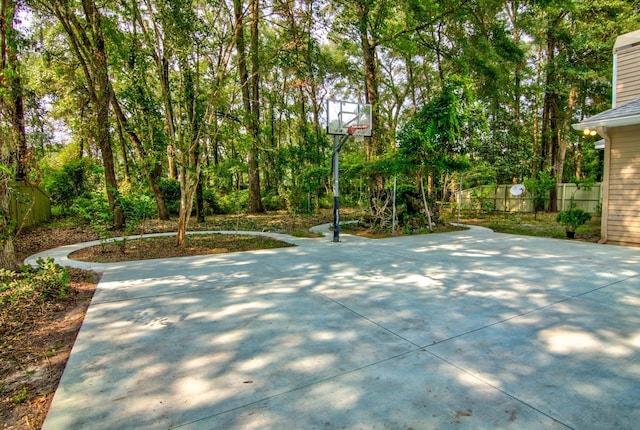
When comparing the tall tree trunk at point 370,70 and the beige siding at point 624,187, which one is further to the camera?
the tall tree trunk at point 370,70

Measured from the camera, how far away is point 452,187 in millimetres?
12344

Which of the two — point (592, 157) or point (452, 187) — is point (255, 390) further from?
point (592, 157)

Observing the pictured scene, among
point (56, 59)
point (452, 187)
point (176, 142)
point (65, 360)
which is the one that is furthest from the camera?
point (452, 187)

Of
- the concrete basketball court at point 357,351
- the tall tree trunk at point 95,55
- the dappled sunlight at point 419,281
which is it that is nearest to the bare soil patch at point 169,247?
the tall tree trunk at point 95,55

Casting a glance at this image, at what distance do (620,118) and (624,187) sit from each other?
1596 mm

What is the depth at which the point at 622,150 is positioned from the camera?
23.8 feet

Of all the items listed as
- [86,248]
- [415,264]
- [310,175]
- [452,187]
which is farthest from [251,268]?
[452,187]

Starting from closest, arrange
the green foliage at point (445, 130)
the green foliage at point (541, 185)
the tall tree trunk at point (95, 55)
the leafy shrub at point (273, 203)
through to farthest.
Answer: the tall tree trunk at point (95, 55) → the green foliage at point (445, 130) → the green foliage at point (541, 185) → the leafy shrub at point (273, 203)

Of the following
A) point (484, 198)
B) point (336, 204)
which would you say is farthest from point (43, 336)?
point (484, 198)

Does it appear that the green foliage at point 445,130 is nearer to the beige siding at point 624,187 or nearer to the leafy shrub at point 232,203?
the beige siding at point 624,187

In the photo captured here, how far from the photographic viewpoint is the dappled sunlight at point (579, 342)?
252 cm

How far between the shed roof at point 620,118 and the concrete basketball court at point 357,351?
3.44 m

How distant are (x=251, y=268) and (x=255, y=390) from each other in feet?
10.7

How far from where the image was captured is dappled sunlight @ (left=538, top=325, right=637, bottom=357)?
8.28ft
